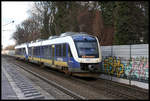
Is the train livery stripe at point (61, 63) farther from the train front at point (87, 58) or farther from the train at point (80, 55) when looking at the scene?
the train front at point (87, 58)

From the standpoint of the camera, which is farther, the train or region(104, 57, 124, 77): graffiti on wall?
region(104, 57, 124, 77): graffiti on wall

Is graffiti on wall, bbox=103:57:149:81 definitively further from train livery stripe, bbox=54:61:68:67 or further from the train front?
train livery stripe, bbox=54:61:68:67

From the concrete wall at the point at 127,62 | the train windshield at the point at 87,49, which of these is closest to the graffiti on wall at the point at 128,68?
the concrete wall at the point at 127,62

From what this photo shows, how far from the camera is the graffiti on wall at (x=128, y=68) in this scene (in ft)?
39.0

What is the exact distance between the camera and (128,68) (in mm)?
13367

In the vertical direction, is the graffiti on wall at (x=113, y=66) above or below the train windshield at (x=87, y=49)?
below

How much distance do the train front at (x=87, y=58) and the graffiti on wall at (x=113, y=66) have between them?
1.31m

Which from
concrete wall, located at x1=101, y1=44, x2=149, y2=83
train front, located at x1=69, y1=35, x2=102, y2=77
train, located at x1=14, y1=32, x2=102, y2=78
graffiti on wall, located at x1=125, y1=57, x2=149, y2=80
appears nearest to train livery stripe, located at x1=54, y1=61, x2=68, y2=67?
train, located at x1=14, y1=32, x2=102, y2=78

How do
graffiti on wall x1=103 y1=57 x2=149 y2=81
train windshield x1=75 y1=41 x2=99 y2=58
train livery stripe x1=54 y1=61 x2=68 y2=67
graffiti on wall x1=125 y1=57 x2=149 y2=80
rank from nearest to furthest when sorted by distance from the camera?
graffiti on wall x1=125 y1=57 x2=149 y2=80
graffiti on wall x1=103 y1=57 x2=149 y2=81
train windshield x1=75 y1=41 x2=99 y2=58
train livery stripe x1=54 y1=61 x2=68 y2=67

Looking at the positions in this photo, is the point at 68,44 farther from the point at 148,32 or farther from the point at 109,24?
the point at 109,24

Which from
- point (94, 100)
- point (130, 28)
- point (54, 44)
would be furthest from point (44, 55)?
point (94, 100)

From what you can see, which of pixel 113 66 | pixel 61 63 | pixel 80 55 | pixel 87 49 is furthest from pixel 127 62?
pixel 61 63

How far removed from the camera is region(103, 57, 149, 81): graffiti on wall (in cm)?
1188

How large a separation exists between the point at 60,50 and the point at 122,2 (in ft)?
25.4
